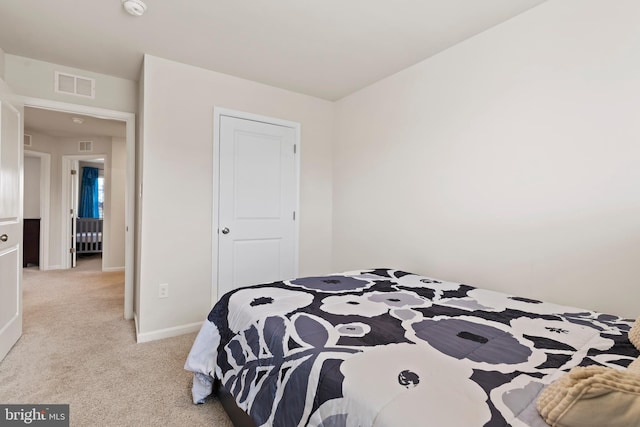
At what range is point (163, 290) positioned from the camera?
8.92ft

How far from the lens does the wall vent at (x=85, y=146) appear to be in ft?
18.2

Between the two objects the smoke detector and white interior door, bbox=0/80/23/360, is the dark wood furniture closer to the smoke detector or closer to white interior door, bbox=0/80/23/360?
white interior door, bbox=0/80/23/360

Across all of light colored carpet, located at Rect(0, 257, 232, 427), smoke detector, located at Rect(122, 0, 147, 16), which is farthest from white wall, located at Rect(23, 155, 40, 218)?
smoke detector, located at Rect(122, 0, 147, 16)

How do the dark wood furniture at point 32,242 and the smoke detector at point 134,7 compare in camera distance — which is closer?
the smoke detector at point 134,7

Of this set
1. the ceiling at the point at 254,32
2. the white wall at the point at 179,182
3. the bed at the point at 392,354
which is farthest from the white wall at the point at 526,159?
the white wall at the point at 179,182

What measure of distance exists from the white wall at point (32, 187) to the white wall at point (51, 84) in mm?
3994

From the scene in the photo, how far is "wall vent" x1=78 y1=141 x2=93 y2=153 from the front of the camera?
556 cm

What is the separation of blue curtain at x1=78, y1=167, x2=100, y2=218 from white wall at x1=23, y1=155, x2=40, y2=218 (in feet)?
6.53

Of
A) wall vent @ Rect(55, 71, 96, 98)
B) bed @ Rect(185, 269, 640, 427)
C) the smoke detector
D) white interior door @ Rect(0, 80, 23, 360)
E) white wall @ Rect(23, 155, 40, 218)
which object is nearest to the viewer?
bed @ Rect(185, 269, 640, 427)

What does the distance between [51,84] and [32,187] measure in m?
4.34

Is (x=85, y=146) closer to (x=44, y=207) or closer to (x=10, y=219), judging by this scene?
(x=44, y=207)

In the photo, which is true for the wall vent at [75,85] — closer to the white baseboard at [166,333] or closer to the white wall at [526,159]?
the white baseboard at [166,333]

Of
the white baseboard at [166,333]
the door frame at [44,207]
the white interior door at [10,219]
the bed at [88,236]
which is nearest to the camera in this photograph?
the white interior door at [10,219]

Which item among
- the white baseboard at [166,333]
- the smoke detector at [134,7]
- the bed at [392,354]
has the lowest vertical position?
the white baseboard at [166,333]
